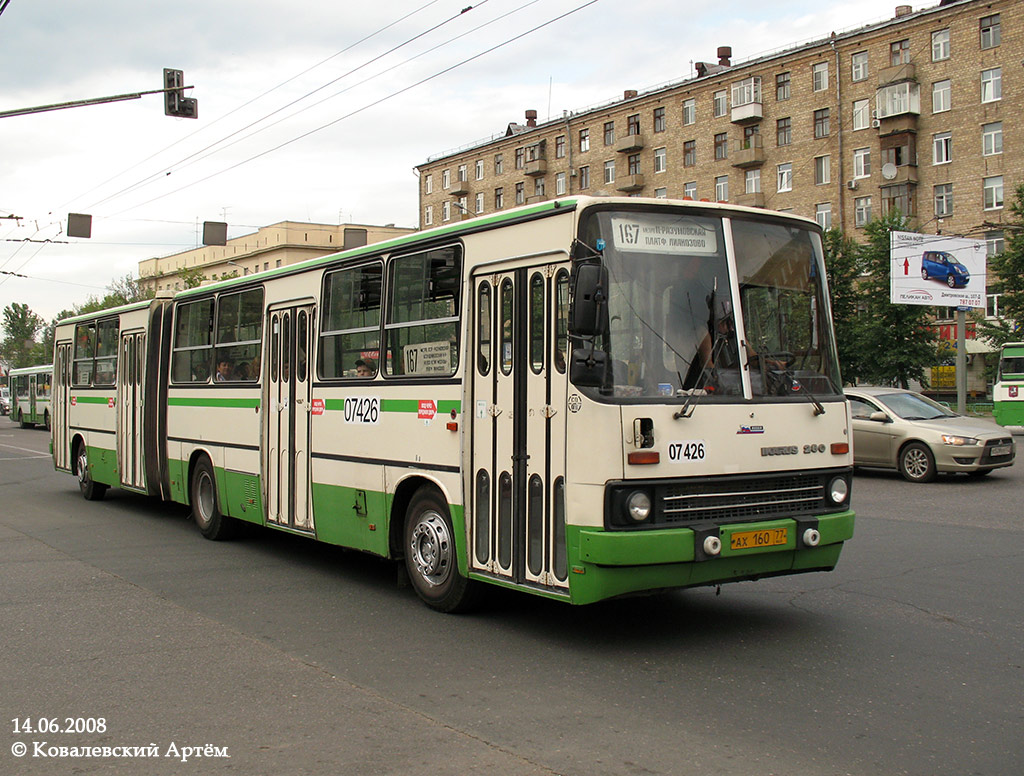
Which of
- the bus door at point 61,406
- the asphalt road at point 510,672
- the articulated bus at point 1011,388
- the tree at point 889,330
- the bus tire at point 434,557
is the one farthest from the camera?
the tree at point 889,330

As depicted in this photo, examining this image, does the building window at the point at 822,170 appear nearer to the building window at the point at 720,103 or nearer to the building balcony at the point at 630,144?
the building window at the point at 720,103

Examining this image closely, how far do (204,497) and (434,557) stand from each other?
17.5 feet

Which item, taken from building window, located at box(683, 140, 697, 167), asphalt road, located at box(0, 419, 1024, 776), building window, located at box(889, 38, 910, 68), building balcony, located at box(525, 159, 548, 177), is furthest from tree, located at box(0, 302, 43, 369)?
asphalt road, located at box(0, 419, 1024, 776)

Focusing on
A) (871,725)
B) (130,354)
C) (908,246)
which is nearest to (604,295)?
(871,725)

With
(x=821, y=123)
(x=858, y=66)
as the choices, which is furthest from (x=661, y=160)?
(x=858, y=66)

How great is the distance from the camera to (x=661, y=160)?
66312 mm

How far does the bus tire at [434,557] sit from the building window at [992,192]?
167ft

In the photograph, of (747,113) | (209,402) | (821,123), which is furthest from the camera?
(747,113)

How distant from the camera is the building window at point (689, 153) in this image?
64188 millimetres

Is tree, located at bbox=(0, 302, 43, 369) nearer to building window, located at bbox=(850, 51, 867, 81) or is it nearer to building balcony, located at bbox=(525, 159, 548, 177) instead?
building balcony, located at bbox=(525, 159, 548, 177)

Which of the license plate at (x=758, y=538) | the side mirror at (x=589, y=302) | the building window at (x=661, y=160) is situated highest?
the building window at (x=661, y=160)

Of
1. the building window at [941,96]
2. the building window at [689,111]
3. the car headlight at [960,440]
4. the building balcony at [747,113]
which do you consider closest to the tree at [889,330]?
the building window at [941,96]

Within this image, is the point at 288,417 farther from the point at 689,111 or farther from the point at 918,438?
the point at 689,111

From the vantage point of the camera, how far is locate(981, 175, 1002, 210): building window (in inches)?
2030
